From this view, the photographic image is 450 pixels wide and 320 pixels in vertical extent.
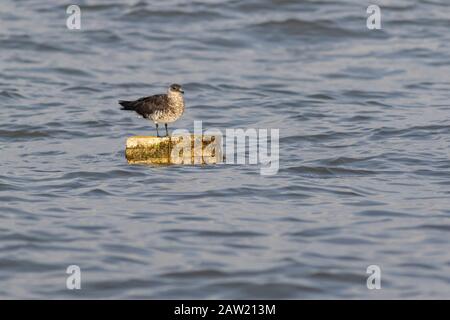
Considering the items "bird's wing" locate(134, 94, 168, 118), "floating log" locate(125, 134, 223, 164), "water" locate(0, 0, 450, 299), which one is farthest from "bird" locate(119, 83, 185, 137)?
"water" locate(0, 0, 450, 299)

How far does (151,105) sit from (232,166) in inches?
60.5

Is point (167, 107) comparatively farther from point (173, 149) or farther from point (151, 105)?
point (173, 149)

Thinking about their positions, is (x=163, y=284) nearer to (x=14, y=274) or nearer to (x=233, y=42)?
(x=14, y=274)

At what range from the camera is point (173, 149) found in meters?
13.4

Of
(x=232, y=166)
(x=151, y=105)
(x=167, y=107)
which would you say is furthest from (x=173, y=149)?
(x=232, y=166)

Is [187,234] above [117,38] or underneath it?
underneath

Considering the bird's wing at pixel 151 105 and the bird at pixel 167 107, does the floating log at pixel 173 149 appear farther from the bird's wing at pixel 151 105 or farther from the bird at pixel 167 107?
the bird's wing at pixel 151 105

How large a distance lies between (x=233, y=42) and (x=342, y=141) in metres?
7.59

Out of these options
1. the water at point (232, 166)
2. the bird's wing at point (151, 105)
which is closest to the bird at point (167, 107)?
the bird's wing at point (151, 105)

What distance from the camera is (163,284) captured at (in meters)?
10.2

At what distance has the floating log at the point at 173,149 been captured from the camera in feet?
43.2

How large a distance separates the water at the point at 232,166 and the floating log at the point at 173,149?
0.89 ft

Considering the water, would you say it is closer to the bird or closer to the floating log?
the floating log
